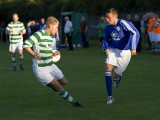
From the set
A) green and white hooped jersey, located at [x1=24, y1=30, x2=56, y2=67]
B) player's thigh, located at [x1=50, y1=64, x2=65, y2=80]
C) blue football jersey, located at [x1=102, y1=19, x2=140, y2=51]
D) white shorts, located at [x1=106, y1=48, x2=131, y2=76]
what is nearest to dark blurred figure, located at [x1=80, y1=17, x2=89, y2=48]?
white shorts, located at [x1=106, y1=48, x2=131, y2=76]

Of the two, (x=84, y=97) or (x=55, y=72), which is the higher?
(x=55, y=72)

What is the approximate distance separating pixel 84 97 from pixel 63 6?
1791 inches

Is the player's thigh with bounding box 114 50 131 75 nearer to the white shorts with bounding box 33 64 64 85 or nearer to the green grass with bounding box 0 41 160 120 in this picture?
the green grass with bounding box 0 41 160 120

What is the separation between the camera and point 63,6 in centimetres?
5778

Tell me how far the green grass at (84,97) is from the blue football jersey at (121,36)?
118cm

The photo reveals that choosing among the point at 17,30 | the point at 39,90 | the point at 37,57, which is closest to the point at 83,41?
the point at 17,30

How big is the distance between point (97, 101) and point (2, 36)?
148ft

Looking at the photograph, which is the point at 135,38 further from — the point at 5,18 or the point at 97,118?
the point at 5,18

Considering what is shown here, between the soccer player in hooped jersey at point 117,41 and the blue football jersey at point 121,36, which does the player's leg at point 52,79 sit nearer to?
the soccer player in hooped jersey at point 117,41

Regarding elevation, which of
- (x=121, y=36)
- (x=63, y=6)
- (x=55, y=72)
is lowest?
(x=63, y=6)

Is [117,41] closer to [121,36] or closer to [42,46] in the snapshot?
[121,36]

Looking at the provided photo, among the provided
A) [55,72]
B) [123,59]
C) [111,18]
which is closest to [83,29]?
[123,59]

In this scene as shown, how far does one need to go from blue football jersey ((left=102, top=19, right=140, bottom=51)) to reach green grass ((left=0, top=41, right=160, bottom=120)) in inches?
46.6

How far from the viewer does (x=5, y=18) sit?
67.2 m
